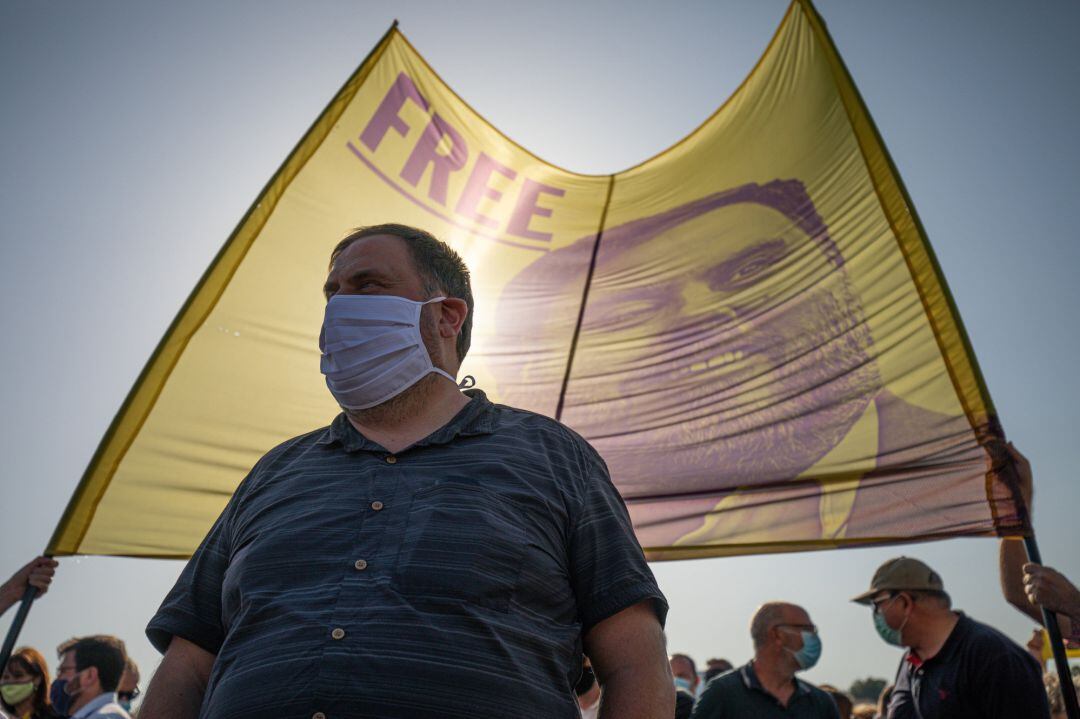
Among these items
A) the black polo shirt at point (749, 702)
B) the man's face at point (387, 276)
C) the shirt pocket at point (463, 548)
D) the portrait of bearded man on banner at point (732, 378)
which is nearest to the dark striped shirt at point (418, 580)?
the shirt pocket at point (463, 548)

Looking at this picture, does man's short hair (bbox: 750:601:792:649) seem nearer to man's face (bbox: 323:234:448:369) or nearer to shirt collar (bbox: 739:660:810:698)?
shirt collar (bbox: 739:660:810:698)

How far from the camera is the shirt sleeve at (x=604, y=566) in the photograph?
1.61 meters

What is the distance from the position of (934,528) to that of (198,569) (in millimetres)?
2906

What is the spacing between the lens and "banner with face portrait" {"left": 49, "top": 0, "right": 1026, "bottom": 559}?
13.3 feet

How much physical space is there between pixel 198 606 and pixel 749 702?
12.1 feet

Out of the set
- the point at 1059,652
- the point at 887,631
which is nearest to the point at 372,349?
the point at 1059,652

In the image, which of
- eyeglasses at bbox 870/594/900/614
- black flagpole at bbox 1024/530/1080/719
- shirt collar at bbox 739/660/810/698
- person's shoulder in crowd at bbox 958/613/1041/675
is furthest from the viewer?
shirt collar at bbox 739/660/810/698

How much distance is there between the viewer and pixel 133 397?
4641 millimetres

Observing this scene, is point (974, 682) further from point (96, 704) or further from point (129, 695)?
point (129, 695)

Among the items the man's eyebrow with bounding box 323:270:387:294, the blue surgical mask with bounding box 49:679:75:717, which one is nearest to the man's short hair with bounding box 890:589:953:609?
the man's eyebrow with bounding box 323:270:387:294

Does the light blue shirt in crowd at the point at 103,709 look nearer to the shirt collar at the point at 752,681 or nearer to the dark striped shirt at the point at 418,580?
the shirt collar at the point at 752,681

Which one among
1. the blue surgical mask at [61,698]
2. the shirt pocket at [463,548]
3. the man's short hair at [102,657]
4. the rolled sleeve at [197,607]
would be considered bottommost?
the blue surgical mask at [61,698]

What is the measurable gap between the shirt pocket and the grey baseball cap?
3.38 m

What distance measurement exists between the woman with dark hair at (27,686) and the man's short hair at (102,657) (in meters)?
0.18
